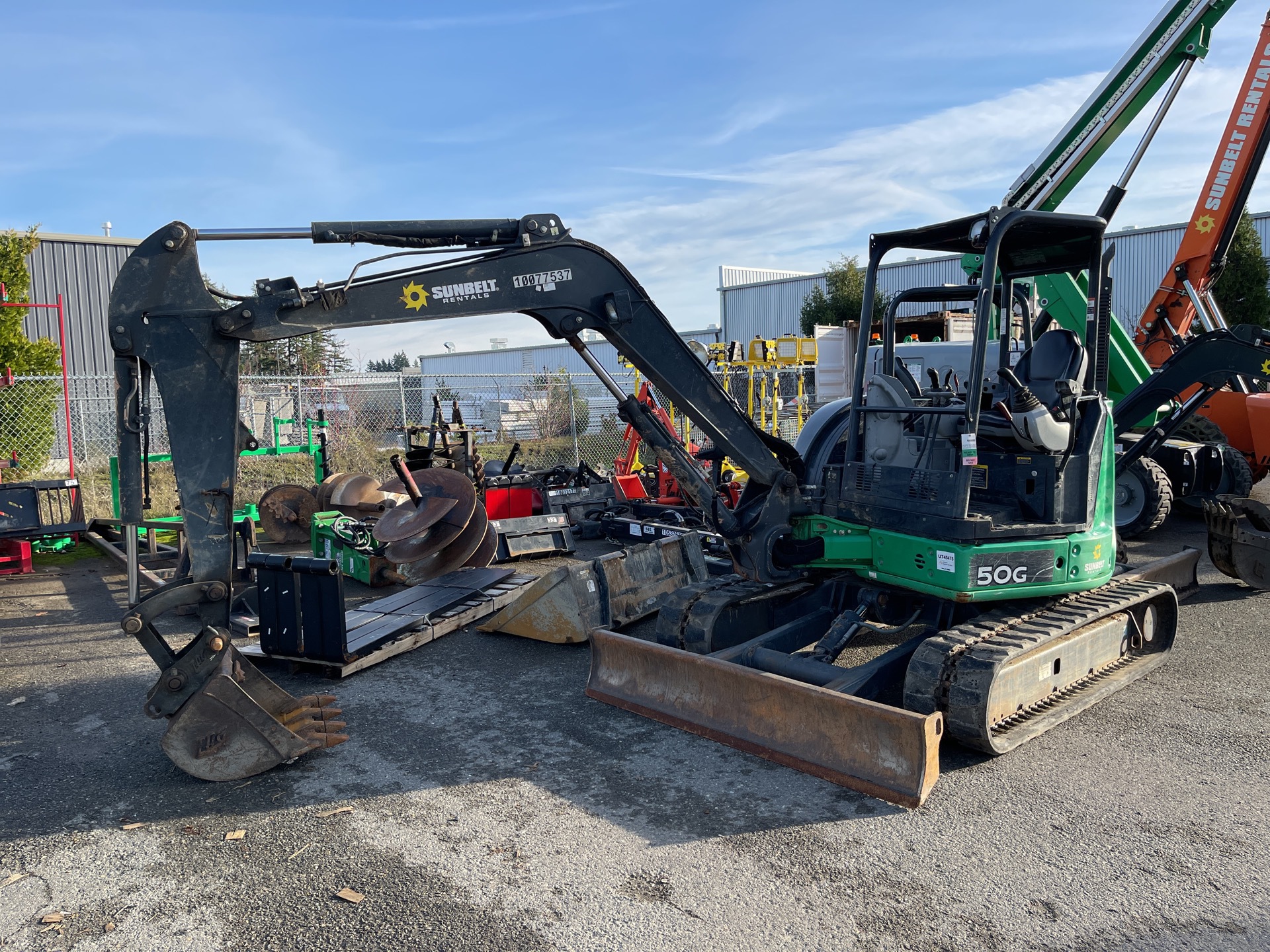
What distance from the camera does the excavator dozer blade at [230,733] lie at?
4.73 metres

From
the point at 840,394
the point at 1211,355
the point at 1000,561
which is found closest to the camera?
the point at 1000,561

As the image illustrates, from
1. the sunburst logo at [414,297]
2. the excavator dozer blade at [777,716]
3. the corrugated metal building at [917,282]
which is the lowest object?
the excavator dozer blade at [777,716]

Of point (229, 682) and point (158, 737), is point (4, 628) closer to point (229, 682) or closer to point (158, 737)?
point (158, 737)

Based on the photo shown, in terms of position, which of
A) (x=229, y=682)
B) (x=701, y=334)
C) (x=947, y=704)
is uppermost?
(x=701, y=334)

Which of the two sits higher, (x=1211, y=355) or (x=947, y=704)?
(x=1211, y=355)

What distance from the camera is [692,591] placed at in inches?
255

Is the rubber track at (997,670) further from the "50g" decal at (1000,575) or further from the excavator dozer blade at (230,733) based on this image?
the excavator dozer blade at (230,733)

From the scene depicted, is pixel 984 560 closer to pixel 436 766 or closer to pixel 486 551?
pixel 436 766

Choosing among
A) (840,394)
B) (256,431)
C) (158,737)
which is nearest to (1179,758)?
(158,737)

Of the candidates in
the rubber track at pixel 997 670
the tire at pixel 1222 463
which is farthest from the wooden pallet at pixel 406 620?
the tire at pixel 1222 463

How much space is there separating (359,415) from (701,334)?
24.9 m

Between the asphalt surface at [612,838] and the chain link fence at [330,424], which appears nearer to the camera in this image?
the asphalt surface at [612,838]

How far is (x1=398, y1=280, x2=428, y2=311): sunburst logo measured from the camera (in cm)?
531

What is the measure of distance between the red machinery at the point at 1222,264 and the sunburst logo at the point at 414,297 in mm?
10179
